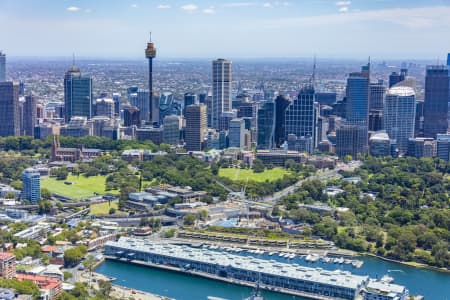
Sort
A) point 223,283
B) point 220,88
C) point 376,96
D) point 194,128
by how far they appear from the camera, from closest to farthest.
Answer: point 223,283 → point 194,128 → point 220,88 → point 376,96

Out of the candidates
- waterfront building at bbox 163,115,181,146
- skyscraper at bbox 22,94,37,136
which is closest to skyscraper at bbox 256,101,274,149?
waterfront building at bbox 163,115,181,146

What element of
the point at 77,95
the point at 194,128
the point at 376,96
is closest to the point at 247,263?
the point at 194,128

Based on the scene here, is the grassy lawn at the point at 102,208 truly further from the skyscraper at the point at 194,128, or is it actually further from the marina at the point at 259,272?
the skyscraper at the point at 194,128

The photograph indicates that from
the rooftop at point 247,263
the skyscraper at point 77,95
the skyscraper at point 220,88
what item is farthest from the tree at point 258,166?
the skyscraper at point 77,95

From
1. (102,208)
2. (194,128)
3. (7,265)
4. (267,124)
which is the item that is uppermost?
(267,124)

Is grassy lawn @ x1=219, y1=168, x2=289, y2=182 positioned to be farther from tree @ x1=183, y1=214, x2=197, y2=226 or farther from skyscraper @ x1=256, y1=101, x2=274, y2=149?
tree @ x1=183, y1=214, x2=197, y2=226

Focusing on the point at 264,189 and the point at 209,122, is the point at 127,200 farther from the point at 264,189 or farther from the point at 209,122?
the point at 209,122

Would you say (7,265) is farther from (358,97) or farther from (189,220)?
(358,97)
